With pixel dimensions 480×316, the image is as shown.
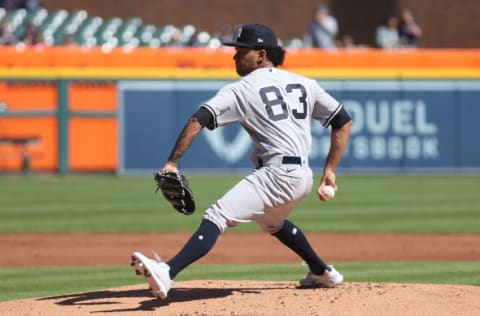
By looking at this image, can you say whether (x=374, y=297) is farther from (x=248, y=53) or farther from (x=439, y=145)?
(x=439, y=145)

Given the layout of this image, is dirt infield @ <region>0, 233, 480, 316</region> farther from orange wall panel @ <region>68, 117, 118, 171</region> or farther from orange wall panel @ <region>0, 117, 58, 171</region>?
orange wall panel @ <region>68, 117, 118, 171</region>

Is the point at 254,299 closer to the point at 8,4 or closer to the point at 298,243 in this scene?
the point at 298,243

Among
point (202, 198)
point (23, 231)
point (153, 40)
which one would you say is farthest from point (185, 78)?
point (23, 231)

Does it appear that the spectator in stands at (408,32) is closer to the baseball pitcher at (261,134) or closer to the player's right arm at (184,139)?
the baseball pitcher at (261,134)

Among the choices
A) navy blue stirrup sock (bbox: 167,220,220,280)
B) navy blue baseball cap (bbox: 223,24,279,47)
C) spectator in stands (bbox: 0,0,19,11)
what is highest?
navy blue baseball cap (bbox: 223,24,279,47)

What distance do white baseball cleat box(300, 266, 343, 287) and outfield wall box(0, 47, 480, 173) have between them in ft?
38.1

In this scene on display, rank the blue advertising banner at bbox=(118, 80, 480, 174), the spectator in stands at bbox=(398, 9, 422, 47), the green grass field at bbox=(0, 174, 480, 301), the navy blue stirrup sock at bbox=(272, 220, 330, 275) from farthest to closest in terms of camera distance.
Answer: the spectator in stands at bbox=(398, 9, 422, 47)
the blue advertising banner at bbox=(118, 80, 480, 174)
the green grass field at bbox=(0, 174, 480, 301)
the navy blue stirrup sock at bbox=(272, 220, 330, 275)

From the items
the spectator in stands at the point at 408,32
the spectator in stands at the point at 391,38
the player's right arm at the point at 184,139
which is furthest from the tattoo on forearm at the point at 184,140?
the spectator in stands at the point at 391,38

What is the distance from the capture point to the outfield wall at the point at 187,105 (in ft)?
58.2

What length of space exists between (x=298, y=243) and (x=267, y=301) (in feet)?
2.00

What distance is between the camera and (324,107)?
20.7 ft

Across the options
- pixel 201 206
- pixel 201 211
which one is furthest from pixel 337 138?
pixel 201 206

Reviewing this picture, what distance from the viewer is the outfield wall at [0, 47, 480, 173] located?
699 inches

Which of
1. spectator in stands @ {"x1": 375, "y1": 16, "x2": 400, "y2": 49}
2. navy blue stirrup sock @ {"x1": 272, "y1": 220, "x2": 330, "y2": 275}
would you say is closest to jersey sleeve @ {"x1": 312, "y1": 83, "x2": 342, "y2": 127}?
navy blue stirrup sock @ {"x1": 272, "y1": 220, "x2": 330, "y2": 275}
